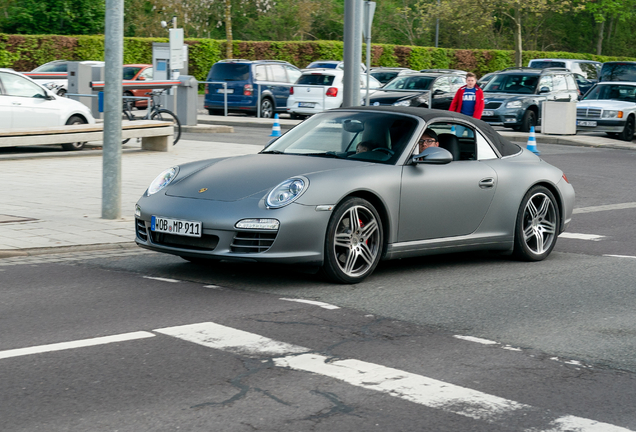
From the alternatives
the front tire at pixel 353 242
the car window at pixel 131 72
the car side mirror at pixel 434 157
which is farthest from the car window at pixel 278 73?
the front tire at pixel 353 242

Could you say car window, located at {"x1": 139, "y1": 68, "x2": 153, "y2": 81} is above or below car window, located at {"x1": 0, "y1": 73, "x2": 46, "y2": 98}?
above

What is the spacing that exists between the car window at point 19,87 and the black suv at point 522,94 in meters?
12.8

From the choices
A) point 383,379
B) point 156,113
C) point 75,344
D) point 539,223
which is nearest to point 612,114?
point 156,113

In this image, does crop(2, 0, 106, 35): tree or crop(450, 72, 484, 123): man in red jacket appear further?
crop(2, 0, 106, 35): tree

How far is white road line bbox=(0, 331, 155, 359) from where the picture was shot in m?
5.25

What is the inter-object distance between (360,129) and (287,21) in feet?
178

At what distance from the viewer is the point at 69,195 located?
12.2 m

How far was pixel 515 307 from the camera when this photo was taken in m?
6.83

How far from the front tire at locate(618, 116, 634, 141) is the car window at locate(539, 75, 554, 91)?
283 centimetres

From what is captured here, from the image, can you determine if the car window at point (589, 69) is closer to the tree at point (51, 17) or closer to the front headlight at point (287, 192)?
the tree at point (51, 17)

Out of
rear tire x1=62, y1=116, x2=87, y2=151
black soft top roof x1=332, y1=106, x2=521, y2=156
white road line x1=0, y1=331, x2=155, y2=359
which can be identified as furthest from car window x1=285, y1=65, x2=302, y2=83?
white road line x1=0, y1=331, x2=155, y2=359

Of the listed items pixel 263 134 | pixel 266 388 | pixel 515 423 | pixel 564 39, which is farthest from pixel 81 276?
pixel 564 39

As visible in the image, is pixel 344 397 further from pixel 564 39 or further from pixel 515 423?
pixel 564 39

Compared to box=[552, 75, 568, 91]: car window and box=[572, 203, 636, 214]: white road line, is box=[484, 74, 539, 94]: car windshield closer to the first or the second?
box=[552, 75, 568, 91]: car window
